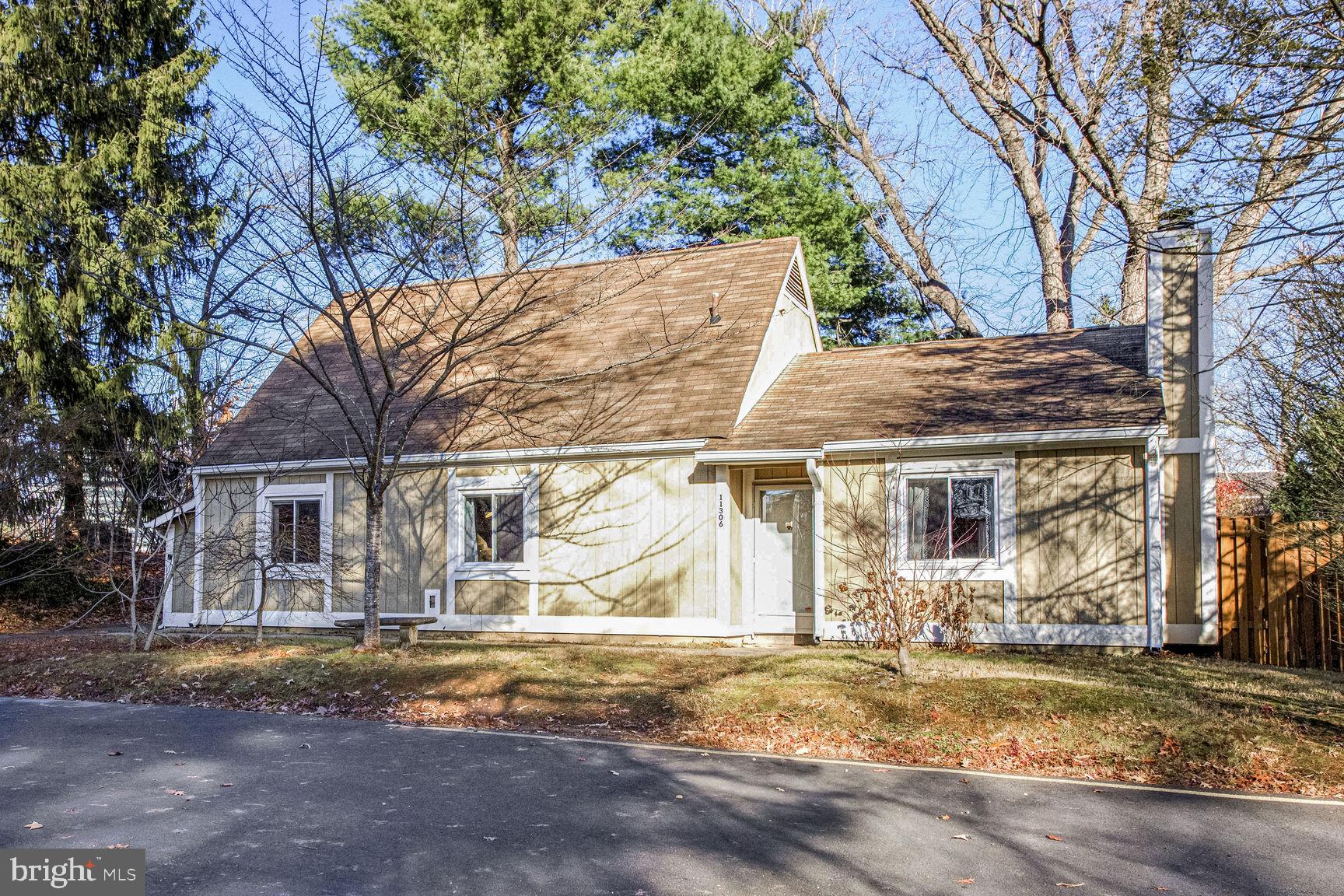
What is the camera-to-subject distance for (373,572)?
14.1m

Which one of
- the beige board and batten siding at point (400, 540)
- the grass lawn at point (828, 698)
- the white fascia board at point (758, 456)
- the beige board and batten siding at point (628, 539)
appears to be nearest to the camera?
the grass lawn at point (828, 698)

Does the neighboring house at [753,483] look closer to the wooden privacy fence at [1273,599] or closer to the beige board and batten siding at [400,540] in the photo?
the beige board and batten siding at [400,540]

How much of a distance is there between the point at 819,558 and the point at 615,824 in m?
8.49

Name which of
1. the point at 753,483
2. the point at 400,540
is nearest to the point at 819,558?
the point at 753,483

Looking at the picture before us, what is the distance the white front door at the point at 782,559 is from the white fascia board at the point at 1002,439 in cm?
153

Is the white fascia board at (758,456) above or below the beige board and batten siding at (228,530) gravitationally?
above

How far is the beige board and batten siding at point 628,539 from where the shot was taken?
15.3 metres

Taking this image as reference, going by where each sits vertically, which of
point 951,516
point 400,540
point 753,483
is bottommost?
point 400,540

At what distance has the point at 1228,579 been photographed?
545 inches

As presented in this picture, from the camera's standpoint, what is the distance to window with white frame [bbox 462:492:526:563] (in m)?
16.8

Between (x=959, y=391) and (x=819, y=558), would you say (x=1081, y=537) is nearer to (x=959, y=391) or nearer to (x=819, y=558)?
(x=959, y=391)

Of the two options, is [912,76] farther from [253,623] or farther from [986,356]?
[253,623]

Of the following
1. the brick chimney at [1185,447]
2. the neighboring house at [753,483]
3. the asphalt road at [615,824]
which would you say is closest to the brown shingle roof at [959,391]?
the neighboring house at [753,483]

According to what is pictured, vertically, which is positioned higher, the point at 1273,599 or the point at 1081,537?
the point at 1081,537
